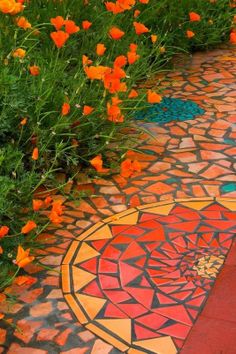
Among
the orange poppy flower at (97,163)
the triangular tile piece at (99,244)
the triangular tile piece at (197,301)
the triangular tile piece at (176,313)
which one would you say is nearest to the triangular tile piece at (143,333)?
the triangular tile piece at (176,313)

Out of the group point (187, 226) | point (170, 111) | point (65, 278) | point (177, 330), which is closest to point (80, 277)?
point (65, 278)

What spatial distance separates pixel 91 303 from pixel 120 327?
0.64 feet

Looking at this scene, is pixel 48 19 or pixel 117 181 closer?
pixel 117 181

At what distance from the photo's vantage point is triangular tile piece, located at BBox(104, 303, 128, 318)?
2545 millimetres

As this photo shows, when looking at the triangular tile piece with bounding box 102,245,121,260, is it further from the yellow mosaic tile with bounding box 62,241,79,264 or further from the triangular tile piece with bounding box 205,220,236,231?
the triangular tile piece with bounding box 205,220,236,231

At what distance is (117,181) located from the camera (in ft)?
12.0

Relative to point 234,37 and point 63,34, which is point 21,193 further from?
point 234,37

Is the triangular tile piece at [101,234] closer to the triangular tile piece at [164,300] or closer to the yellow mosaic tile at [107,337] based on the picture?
the triangular tile piece at [164,300]

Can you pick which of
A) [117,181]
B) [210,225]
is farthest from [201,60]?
[210,225]

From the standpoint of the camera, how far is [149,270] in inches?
111

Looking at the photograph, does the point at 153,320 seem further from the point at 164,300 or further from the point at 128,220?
the point at 128,220

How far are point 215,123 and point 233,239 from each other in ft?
5.20

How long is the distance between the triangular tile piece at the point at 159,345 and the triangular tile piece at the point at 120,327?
51mm

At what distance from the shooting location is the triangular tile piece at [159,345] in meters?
2.35
